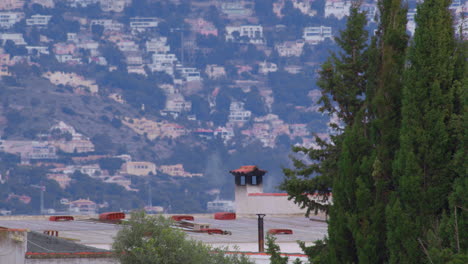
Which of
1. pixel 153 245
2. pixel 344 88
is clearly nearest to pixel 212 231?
pixel 153 245

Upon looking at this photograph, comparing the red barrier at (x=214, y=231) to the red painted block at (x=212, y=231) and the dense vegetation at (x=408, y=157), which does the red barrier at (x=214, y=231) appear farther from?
the dense vegetation at (x=408, y=157)

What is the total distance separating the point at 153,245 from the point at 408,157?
15136 mm

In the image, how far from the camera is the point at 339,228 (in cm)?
2381

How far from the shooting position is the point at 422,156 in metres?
22.3

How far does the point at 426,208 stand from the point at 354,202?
2.02m

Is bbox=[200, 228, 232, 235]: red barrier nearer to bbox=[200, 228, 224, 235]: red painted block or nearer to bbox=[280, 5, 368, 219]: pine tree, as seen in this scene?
bbox=[200, 228, 224, 235]: red painted block

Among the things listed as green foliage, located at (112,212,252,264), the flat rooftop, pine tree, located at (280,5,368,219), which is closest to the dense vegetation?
pine tree, located at (280,5,368,219)

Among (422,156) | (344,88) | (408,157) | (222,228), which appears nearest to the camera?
(408,157)

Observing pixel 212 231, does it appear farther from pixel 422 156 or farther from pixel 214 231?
pixel 422 156

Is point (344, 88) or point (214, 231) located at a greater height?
point (344, 88)

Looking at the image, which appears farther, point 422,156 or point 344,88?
point 344,88

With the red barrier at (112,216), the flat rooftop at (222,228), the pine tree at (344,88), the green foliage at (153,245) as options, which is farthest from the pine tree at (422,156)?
the red barrier at (112,216)

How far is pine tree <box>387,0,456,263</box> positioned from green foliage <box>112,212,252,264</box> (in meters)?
13.6

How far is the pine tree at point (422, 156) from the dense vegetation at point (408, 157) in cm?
2
